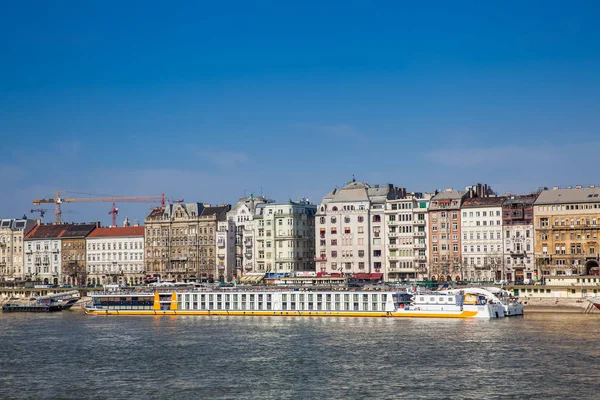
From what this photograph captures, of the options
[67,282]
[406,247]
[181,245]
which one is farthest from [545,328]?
[67,282]

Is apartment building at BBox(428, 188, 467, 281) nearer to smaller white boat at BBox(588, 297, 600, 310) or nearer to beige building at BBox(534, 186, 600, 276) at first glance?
beige building at BBox(534, 186, 600, 276)

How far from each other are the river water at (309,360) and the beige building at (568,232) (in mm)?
39473

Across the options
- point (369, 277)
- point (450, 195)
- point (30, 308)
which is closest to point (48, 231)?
point (30, 308)

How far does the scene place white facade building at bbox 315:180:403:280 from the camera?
16188 cm

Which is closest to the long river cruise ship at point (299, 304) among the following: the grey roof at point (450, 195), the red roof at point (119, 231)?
the grey roof at point (450, 195)

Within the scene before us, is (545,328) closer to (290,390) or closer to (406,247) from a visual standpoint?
(290,390)

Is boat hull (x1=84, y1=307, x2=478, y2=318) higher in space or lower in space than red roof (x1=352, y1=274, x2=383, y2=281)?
lower

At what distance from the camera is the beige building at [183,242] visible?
580 ft

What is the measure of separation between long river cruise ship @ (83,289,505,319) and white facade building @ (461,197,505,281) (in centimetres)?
3640

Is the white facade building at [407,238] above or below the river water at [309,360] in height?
above

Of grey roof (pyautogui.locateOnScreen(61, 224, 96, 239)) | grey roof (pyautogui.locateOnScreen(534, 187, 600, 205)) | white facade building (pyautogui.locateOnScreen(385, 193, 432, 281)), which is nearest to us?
grey roof (pyautogui.locateOnScreen(534, 187, 600, 205))

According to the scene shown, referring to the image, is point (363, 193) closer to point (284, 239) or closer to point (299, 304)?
point (284, 239)

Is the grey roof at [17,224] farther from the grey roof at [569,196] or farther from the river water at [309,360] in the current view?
the grey roof at [569,196]

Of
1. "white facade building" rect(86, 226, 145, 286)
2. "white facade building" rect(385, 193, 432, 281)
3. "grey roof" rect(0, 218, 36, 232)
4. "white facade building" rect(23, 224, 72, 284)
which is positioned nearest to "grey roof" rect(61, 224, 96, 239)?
"white facade building" rect(23, 224, 72, 284)
